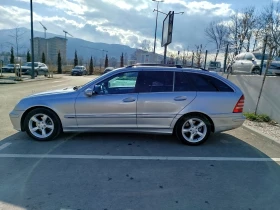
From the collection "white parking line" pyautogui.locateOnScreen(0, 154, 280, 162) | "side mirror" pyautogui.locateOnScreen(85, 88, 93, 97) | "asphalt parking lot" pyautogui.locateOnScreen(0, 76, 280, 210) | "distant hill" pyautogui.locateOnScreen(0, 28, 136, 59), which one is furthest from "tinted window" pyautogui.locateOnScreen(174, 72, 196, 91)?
"distant hill" pyautogui.locateOnScreen(0, 28, 136, 59)

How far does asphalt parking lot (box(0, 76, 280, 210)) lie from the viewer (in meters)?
2.68

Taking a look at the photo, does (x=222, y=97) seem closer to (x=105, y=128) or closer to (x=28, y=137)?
(x=105, y=128)

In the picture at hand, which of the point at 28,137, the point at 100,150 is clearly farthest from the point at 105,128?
the point at 28,137

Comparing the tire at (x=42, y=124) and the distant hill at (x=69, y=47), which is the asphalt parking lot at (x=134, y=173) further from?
the distant hill at (x=69, y=47)

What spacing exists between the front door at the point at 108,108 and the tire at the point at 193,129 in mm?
990

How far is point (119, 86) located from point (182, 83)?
4.54ft

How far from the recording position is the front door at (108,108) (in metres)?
4.47

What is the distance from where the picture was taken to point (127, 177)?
3.24 m

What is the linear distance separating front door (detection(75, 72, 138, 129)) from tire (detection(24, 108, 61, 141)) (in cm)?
52

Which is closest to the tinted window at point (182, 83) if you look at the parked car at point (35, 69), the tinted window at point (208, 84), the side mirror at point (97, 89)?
the tinted window at point (208, 84)

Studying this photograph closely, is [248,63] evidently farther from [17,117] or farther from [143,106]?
[17,117]

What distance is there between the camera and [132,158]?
12.9 feet

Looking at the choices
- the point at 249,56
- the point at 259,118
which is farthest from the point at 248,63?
the point at 259,118

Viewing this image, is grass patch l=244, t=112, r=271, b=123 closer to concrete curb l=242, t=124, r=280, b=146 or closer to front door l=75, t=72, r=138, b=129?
concrete curb l=242, t=124, r=280, b=146
